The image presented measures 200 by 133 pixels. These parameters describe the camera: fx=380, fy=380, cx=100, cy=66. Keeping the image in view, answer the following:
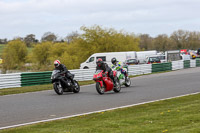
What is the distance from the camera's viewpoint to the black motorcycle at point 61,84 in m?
16.1

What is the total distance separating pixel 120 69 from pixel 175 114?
32.5 feet

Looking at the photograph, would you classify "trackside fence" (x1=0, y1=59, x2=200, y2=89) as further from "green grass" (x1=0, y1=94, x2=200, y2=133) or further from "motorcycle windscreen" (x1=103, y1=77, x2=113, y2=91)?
"green grass" (x1=0, y1=94, x2=200, y2=133)

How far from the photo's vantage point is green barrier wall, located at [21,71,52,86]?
875 inches

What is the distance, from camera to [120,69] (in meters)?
18.5

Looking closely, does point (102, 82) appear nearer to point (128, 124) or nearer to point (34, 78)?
point (128, 124)

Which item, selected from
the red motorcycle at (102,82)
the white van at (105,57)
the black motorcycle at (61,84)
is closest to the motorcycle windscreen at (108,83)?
the red motorcycle at (102,82)

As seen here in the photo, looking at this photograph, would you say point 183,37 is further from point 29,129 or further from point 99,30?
point 29,129

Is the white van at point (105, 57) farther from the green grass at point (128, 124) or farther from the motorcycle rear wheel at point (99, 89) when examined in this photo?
the green grass at point (128, 124)

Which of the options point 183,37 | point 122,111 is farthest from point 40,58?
point 122,111

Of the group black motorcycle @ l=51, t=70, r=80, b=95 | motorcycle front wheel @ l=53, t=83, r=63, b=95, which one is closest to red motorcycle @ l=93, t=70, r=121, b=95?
black motorcycle @ l=51, t=70, r=80, b=95

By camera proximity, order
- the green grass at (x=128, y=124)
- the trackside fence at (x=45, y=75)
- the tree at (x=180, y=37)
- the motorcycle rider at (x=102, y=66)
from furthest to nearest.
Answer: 1. the tree at (x=180, y=37)
2. the trackside fence at (x=45, y=75)
3. the motorcycle rider at (x=102, y=66)
4. the green grass at (x=128, y=124)

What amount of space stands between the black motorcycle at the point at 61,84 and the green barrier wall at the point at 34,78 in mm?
6062

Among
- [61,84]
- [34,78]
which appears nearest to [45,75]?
[34,78]

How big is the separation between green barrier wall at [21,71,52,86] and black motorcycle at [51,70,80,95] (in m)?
6.06
